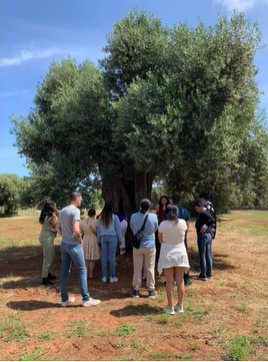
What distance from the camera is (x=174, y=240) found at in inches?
230

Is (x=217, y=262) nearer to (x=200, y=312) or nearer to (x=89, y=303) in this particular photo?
(x=200, y=312)

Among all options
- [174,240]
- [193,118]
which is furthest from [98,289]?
[193,118]

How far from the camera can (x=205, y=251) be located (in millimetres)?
8195

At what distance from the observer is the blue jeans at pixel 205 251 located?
804 centimetres

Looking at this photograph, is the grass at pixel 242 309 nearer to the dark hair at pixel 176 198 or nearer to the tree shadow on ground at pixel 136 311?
the tree shadow on ground at pixel 136 311

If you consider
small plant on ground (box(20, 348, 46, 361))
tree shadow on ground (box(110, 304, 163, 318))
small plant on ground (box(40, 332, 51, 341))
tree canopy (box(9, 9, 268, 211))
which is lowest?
tree shadow on ground (box(110, 304, 163, 318))

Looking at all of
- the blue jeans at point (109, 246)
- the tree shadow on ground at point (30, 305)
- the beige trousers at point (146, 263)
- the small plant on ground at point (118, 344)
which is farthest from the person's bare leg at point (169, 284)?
the blue jeans at point (109, 246)

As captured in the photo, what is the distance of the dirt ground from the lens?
4.44 meters

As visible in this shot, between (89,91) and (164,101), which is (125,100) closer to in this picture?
(164,101)

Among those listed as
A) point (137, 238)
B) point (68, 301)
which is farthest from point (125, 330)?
point (68, 301)

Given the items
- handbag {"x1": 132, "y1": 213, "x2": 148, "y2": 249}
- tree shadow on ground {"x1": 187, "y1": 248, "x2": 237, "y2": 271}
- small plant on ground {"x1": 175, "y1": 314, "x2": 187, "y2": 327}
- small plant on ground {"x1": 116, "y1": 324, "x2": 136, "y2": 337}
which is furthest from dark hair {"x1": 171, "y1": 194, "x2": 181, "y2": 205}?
tree shadow on ground {"x1": 187, "y1": 248, "x2": 237, "y2": 271}

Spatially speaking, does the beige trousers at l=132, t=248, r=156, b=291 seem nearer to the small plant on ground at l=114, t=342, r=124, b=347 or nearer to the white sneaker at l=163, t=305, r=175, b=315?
the white sneaker at l=163, t=305, r=175, b=315

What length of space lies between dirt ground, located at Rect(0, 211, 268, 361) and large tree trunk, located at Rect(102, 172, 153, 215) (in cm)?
293

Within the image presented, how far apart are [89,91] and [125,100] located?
253 cm
